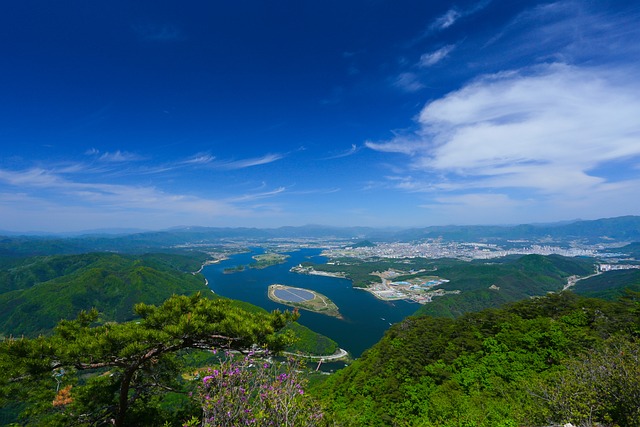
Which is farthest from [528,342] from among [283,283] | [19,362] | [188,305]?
[283,283]

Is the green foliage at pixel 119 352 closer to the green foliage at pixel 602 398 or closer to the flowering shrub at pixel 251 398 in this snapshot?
the flowering shrub at pixel 251 398

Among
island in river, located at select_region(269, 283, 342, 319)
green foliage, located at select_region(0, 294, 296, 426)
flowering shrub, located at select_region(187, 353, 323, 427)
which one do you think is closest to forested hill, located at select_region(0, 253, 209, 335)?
island in river, located at select_region(269, 283, 342, 319)

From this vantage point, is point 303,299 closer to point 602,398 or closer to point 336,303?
point 336,303

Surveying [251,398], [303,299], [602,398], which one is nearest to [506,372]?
[602,398]

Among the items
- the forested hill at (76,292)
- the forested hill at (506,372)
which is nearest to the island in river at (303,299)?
the forested hill at (76,292)

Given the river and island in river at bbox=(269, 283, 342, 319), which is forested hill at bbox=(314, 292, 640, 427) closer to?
the river
